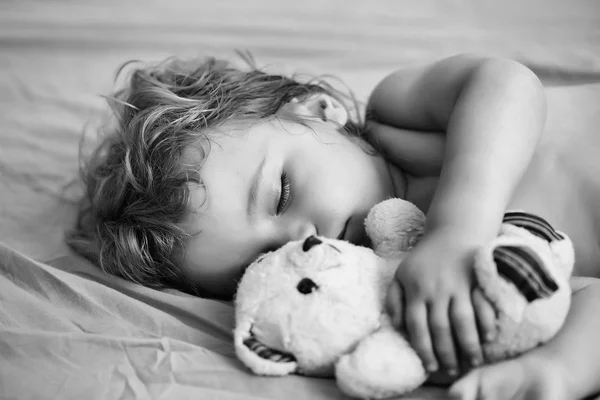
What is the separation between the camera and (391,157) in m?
1.19

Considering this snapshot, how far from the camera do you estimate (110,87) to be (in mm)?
1581

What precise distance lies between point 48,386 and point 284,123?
56cm

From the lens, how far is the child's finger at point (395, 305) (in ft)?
2.37

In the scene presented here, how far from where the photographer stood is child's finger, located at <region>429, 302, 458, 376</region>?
690 millimetres

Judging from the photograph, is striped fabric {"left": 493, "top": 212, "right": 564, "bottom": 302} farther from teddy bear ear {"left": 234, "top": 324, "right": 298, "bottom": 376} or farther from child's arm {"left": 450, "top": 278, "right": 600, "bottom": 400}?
teddy bear ear {"left": 234, "top": 324, "right": 298, "bottom": 376}

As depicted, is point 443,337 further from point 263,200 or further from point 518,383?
point 263,200

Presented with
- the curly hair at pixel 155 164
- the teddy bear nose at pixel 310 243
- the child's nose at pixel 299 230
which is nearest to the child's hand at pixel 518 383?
the teddy bear nose at pixel 310 243

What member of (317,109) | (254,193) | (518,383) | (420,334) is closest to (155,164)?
(254,193)

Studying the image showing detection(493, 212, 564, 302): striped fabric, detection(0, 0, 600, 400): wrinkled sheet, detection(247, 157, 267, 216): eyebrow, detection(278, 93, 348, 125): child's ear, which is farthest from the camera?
detection(278, 93, 348, 125): child's ear

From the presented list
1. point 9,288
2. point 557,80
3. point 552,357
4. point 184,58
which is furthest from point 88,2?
point 552,357

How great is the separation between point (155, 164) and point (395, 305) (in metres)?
0.50

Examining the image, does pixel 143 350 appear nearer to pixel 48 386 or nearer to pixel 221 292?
pixel 48 386

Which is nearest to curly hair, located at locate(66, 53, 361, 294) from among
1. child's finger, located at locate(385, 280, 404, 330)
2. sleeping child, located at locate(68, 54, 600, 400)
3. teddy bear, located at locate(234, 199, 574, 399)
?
sleeping child, located at locate(68, 54, 600, 400)

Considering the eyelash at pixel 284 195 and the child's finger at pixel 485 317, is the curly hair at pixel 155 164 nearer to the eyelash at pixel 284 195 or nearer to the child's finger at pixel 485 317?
the eyelash at pixel 284 195
